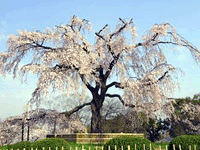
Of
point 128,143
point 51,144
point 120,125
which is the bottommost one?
point 120,125

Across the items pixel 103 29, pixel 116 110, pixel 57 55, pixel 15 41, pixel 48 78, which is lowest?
pixel 116 110

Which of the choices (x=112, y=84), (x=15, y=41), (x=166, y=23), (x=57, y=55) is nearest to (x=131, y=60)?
(x=112, y=84)

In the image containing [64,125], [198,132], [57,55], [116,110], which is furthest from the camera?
[116,110]

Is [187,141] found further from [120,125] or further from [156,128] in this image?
[120,125]

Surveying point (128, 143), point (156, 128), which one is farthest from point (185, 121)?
point (128, 143)

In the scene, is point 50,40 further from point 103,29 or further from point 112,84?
point 112,84

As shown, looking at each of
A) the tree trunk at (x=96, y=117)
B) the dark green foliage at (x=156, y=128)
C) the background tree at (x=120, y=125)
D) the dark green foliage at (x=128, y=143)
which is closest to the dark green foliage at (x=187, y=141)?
the dark green foliage at (x=128, y=143)

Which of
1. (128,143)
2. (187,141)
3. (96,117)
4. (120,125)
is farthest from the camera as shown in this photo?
(120,125)

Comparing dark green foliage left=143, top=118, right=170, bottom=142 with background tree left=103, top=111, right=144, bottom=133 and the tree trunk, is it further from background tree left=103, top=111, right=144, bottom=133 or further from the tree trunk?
the tree trunk

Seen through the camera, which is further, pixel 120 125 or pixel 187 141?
pixel 120 125

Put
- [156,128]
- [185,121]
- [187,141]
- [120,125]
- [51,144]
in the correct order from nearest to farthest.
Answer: [51,144] → [187,141] → [185,121] → [156,128] → [120,125]

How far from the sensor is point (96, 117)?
55.6ft

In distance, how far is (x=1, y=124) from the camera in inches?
694

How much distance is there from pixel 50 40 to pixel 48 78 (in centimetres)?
413
